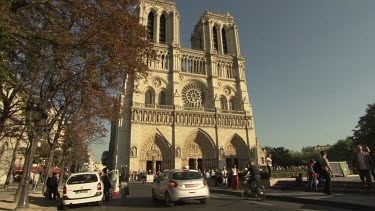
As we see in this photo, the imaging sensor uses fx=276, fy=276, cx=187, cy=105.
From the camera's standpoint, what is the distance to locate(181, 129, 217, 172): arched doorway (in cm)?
3853

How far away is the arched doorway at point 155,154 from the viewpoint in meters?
36.1

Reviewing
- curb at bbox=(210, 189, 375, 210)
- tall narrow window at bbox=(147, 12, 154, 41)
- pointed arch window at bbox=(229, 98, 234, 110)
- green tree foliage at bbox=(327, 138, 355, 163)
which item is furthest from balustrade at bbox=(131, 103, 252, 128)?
green tree foliage at bbox=(327, 138, 355, 163)

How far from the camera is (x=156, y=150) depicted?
37281 millimetres

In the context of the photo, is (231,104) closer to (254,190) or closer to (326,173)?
(254,190)

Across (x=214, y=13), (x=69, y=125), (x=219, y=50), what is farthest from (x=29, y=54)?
(x=214, y=13)

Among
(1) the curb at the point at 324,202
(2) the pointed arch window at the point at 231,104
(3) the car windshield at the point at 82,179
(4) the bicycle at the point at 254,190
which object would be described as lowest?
(1) the curb at the point at 324,202

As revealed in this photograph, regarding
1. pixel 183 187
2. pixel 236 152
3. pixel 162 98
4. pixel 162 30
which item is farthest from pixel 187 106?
pixel 183 187

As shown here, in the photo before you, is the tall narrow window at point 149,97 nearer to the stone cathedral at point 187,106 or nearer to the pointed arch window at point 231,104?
the stone cathedral at point 187,106

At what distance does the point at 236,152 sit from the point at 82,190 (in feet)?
108

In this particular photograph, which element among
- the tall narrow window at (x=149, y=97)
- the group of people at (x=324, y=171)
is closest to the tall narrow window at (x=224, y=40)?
the tall narrow window at (x=149, y=97)

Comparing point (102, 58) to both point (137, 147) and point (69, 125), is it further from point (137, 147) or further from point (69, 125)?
point (137, 147)

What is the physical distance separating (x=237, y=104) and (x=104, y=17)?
3638 cm

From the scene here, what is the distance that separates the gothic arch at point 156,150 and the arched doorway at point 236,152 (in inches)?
350

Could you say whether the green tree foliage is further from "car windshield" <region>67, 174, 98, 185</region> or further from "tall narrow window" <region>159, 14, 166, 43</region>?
"car windshield" <region>67, 174, 98, 185</region>
